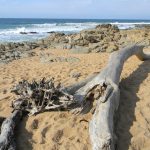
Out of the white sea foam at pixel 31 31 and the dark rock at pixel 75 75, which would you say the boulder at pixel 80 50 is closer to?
the dark rock at pixel 75 75

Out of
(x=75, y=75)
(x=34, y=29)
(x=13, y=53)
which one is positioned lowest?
(x=34, y=29)

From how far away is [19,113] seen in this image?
6.00 meters

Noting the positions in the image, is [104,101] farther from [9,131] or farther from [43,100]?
[9,131]

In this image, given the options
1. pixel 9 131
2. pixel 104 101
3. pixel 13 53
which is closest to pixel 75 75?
pixel 104 101

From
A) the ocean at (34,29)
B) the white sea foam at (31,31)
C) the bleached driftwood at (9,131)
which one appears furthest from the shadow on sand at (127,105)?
the white sea foam at (31,31)

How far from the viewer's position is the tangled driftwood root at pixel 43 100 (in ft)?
19.7

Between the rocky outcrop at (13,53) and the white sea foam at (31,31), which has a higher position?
the rocky outcrop at (13,53)

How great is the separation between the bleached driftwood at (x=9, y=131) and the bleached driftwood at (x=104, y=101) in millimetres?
1120

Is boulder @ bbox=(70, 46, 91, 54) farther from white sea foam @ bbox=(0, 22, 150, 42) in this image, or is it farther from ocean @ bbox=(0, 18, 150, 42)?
white sea foam @ bbox=(0, 22, 150, 42)

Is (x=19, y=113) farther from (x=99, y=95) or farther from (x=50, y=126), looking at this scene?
(x=99, y=95)

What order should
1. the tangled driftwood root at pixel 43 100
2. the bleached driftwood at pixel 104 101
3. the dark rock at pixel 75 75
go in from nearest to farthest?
1. the bleached driftwood at pixel 104 101
2. the tangled driftwood root at pixel 43 100
3. the dark rock at pixel 75 75

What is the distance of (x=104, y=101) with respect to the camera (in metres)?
5.88

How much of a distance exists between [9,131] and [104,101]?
164 cm

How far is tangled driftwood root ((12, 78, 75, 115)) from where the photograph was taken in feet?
19.7
